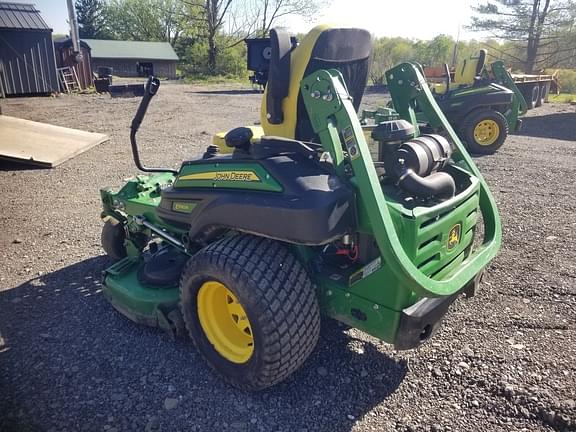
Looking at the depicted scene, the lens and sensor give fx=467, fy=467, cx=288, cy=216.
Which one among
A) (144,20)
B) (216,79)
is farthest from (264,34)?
(144,20)

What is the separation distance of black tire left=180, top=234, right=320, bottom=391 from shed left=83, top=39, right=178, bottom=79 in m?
35.8

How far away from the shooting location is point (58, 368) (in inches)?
104

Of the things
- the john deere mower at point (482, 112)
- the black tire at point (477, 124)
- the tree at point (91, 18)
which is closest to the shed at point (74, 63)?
the john deere mower at point (482, 112)

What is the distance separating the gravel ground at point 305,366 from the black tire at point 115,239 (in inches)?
6.6

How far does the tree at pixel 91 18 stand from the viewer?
50812mm

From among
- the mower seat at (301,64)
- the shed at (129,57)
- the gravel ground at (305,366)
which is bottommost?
the gravel ground at (305,366)

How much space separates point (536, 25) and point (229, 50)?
72.2ft

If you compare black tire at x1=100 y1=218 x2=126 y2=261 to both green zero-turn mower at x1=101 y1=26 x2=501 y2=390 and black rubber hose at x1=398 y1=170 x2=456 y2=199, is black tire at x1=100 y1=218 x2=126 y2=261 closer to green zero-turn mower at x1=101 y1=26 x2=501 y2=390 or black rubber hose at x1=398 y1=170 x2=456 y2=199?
green zero-turn mower at x1=101 y1=26 x2=501 y2=390

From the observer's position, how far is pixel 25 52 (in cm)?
1667

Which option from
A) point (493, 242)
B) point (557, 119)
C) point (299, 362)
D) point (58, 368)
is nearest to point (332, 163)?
point (299, 362)

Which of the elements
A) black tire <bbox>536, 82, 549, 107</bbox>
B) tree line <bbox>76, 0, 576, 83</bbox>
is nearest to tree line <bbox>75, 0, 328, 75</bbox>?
tree line <bbox>76, 0, 576, 83</bbox>

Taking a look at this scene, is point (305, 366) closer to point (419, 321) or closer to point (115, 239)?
point (419, 321)

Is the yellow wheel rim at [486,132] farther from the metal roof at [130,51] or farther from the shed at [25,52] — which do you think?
the metal roof at [130,51]

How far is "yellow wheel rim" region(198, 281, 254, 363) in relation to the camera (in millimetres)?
2545
